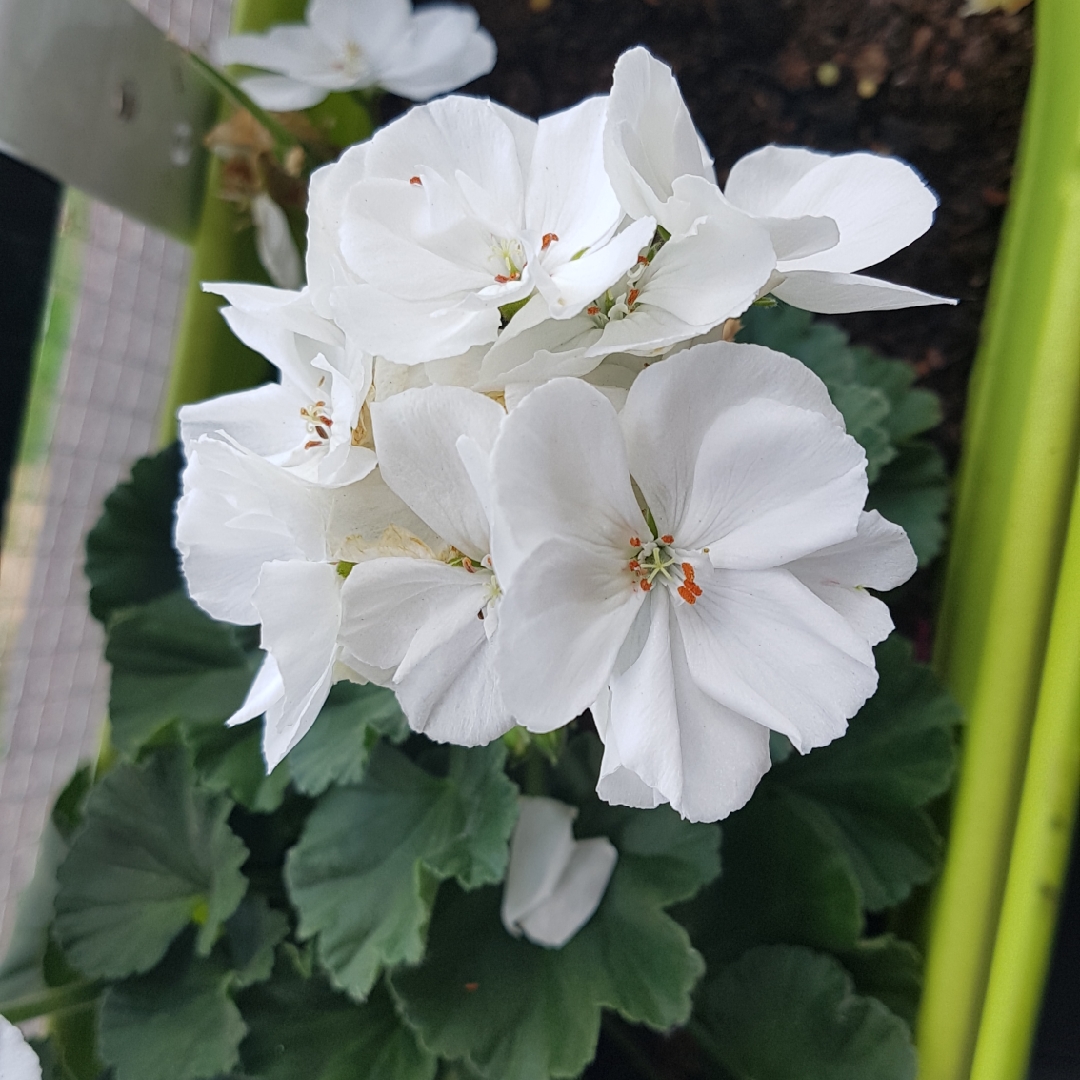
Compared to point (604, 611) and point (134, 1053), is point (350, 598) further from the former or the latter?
point (134, 1053)

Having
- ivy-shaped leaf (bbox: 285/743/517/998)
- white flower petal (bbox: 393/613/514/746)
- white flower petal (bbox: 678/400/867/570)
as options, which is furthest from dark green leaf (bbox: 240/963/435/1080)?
white flower petal (bbox: 678/400/867/570)

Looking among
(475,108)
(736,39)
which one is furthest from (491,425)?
(736,39)

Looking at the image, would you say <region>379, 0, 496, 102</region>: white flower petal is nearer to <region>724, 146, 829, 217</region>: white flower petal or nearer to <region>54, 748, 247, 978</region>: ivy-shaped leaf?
<region>724, 146, 829, 217</region>: white flower petal

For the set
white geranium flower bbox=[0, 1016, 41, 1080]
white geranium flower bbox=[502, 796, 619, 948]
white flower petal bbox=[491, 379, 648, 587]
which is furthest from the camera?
white geranium flower bbox=[502, 796, 619, 948]

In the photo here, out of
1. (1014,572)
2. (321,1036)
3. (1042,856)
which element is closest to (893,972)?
(1042,856)

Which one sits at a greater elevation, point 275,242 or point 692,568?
point 275,242

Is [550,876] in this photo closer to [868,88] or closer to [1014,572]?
[1014,572]
